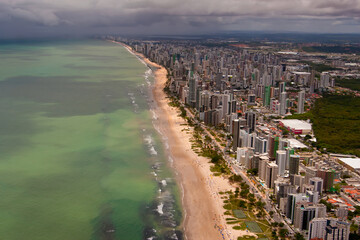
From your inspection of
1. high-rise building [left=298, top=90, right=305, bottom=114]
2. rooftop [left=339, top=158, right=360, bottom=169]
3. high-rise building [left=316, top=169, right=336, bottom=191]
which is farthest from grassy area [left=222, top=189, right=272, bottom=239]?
high-rise building [left=298, top=90, right=305, bottom=114]

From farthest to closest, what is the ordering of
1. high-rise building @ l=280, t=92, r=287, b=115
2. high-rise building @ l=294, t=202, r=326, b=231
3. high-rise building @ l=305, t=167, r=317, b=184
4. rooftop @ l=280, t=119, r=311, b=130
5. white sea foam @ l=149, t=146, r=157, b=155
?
high-rise building @ l=280, t=92, r=287, b=115
rooftop @ l=280, t=119, r=311, b=130
white sea foam @ l=149, t=146, r=157, b=155
high-rise building @ l=305, t=167, r=317, b=184
high-rise building @ l=294, t=202, r=326, b=231

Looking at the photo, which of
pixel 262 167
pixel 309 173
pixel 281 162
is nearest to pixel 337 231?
pixel 309 173

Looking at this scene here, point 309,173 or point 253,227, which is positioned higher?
point 309,173

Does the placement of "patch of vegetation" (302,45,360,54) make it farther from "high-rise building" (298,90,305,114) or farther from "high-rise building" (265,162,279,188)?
"high-rise building" (265,162,279,188)

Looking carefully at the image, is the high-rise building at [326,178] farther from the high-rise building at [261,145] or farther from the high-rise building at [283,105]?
the high-rise building at [283,105]

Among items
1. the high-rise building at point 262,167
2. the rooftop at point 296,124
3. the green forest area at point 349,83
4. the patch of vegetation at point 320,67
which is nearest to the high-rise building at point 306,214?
the high-rise building at point 262,167

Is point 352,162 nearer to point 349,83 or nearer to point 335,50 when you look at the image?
point 349,83
